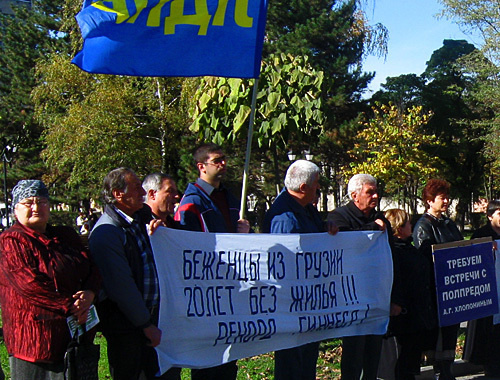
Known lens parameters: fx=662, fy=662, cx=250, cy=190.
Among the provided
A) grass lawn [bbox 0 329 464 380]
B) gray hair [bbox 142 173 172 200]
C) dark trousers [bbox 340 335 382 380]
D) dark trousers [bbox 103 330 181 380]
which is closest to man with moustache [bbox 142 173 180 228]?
gray hair [bbox 142 173 172 200]

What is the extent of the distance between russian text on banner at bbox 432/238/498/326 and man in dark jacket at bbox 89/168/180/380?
2.86m

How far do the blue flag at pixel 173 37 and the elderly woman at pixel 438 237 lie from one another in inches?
81.1

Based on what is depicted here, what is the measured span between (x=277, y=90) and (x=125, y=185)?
8519mm

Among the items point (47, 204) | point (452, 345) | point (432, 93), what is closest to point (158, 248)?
point (47, 204)

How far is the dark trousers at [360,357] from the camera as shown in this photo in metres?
5.56

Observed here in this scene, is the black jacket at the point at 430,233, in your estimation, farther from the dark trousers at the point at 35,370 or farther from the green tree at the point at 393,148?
the green tree at the point at 393,148

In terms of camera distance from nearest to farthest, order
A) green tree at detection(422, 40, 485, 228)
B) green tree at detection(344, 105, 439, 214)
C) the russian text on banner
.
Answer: the russian text on banner, green tree at detection(344, 105, 439, 214), green tree at detection(422, 40, 485, 228)

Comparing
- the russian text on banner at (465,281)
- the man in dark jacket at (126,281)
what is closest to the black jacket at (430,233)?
the russian text on banner at (465,281)

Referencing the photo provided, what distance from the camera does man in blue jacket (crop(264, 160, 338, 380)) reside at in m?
5.24

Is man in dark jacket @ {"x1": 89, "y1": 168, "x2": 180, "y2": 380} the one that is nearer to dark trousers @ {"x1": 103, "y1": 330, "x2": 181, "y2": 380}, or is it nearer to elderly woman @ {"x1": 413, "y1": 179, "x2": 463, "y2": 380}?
dark trousers @ {"x1": 103, "y1": 330, "x2": 181, "y2": 380}

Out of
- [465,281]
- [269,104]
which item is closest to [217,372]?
[465,281]

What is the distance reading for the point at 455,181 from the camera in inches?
1895

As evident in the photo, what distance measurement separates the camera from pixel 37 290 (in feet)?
12.3

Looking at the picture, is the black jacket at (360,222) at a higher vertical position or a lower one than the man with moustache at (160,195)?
lower
